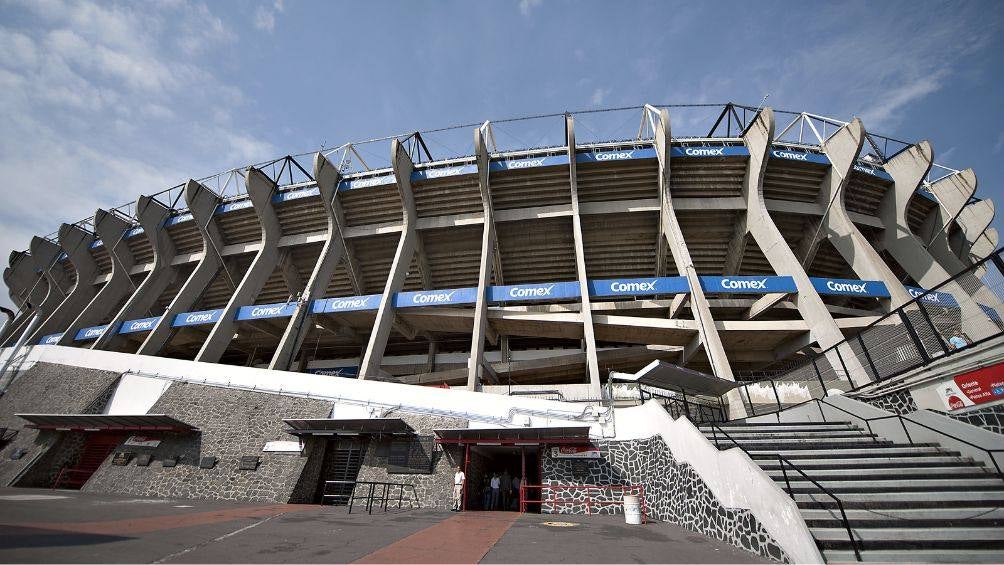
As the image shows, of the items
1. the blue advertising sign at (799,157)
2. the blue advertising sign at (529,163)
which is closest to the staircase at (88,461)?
the blue advertising sign at (529,163)

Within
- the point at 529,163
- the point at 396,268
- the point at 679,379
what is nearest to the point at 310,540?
the point at 679,379

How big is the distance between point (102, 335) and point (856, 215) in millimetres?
47433

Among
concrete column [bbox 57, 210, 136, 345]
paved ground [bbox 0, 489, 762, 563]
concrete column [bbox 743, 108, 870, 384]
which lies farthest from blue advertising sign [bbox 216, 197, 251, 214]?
concrete column [bbox 743, 108, 870, 384]

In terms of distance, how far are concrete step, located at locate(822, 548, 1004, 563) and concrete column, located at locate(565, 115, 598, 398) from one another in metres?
11.1

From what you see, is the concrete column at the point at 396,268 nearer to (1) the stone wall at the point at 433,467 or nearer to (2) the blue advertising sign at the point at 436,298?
(2) the blue advertising sign at the point at 436,298

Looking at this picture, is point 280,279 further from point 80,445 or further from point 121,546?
point 121,546

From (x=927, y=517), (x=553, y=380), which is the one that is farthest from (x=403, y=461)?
(x=553, y=380)

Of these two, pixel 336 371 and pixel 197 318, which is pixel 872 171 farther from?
pixel 197 318

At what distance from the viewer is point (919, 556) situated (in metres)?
4.48

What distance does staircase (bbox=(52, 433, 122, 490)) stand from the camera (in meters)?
15.6

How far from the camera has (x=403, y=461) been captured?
13.0 m

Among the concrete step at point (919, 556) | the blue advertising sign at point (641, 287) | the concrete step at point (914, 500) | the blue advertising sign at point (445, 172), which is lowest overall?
the concrete step at point (919, 556)

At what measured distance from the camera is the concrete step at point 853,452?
7035 millimetres

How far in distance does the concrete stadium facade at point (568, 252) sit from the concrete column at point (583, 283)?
105 millimetres
